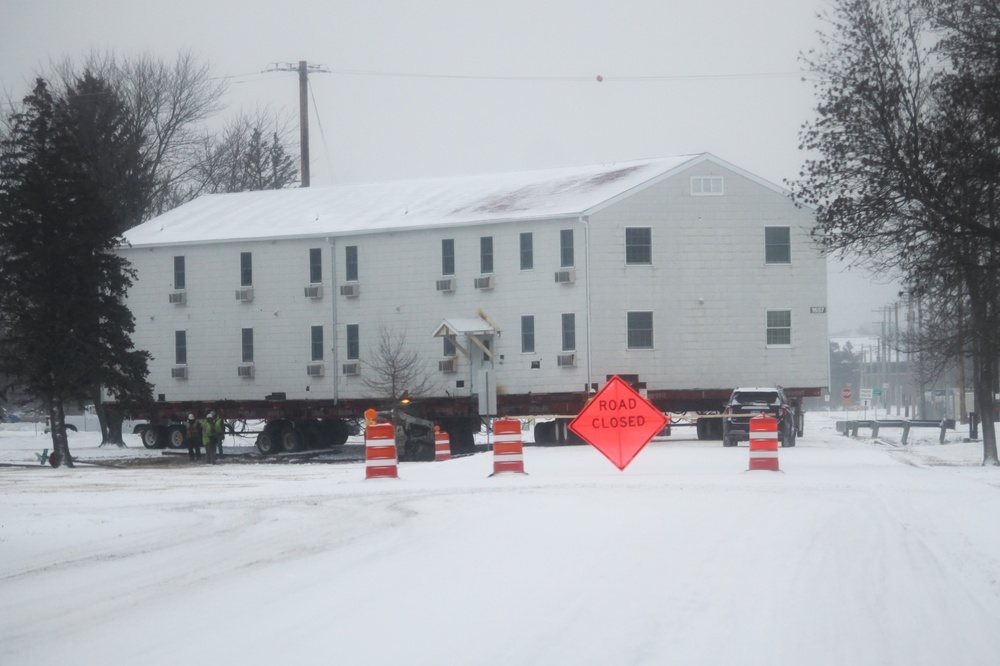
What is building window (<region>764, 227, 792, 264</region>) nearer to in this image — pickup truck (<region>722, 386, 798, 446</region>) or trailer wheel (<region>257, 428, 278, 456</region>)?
pickup truck (<region>722, 386, 798, 446</region>)

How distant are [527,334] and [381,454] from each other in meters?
20.1

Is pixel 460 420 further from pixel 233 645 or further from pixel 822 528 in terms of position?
pixel 233 645

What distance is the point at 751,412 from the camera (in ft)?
121

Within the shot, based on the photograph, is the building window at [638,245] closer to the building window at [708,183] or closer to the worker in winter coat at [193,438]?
the building window at [708,183]

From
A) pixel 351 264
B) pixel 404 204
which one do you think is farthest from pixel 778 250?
pixel 351 264

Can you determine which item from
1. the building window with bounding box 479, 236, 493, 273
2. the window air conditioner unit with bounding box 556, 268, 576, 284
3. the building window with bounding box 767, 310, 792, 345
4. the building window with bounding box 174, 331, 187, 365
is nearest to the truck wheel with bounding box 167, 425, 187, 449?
the building window with bounding box 174, 331, 187, 365

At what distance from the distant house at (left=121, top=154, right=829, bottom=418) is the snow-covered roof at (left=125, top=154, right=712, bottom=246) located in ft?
0.55

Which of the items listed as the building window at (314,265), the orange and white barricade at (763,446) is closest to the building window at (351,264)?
the building window at (314,265)

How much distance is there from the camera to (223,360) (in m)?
49.2

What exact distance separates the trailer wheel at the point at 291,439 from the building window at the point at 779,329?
18146 millimetres

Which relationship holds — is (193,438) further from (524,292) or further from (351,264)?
(524,292)

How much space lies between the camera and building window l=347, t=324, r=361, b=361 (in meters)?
46.9

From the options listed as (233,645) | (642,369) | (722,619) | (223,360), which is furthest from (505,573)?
(223,360)

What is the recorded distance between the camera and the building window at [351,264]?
47562 mm
